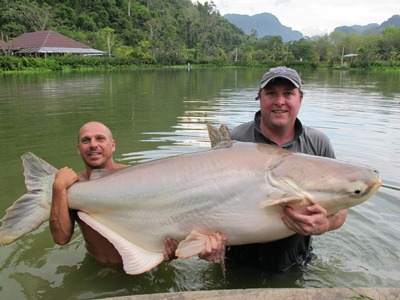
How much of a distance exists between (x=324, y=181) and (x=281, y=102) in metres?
0.96

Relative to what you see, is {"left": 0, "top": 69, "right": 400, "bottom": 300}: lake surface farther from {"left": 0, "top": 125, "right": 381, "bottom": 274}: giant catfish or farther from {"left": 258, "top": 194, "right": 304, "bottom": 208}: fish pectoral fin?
{"left": 258, "top": 194, "right": 304, "bottom": 208}: fish pectoral fin

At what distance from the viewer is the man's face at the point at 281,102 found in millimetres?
2979

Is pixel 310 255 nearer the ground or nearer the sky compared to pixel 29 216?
nearer the ground

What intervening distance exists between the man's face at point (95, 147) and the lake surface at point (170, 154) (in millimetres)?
1054

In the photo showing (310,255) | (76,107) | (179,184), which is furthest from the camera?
(76,107)

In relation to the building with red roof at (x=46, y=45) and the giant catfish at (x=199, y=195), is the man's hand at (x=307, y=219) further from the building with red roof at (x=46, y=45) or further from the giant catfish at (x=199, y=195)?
the building with red roof at (x=46, y=45)

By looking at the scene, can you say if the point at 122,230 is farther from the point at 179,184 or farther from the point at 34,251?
the point at 34,251

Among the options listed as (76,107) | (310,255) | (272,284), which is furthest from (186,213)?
(76,107)

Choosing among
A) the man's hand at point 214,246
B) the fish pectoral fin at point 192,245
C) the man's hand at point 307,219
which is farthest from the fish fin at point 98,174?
the man's hand at point 307,219

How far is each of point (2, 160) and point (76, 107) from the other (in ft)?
20.4

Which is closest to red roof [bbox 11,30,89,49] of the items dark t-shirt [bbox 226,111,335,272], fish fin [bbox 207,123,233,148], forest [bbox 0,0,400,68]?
forest [bbox 0,0,400,68]

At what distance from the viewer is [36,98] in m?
14.9

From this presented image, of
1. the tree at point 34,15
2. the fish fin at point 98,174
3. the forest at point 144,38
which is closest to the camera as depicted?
the fish fin at point 98,174

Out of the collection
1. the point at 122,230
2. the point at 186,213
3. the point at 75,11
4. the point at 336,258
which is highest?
the point at 75,11
